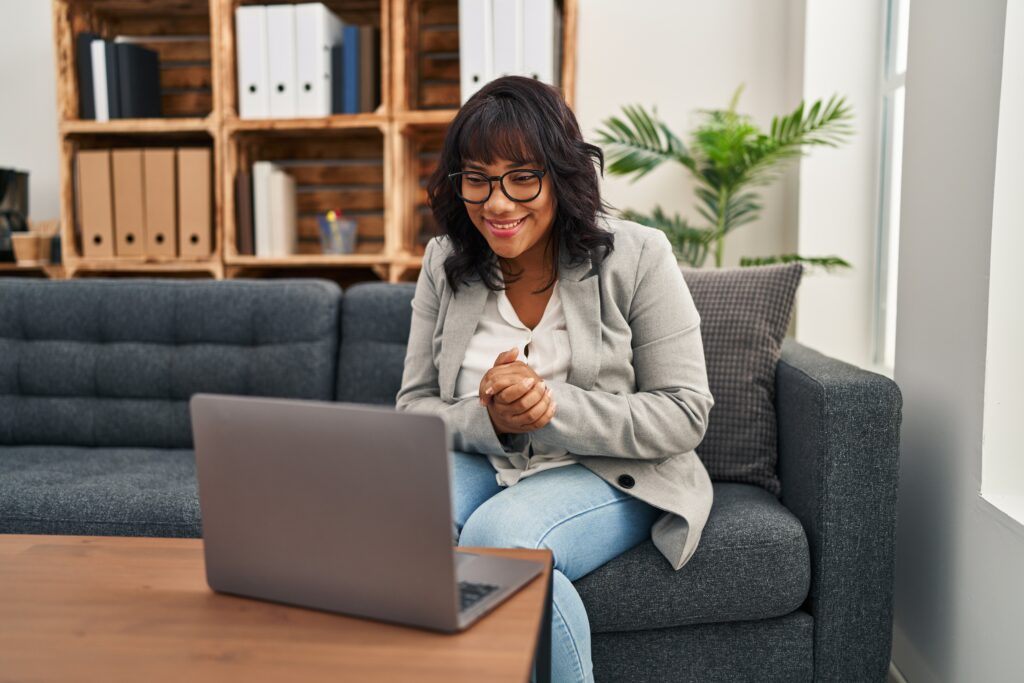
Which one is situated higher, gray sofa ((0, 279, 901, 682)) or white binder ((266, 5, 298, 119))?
white binder ((266, 5, 298, 119))

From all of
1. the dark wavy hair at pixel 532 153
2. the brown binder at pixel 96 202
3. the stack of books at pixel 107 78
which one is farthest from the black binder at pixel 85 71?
the dark wavy hair at pixel 532 153

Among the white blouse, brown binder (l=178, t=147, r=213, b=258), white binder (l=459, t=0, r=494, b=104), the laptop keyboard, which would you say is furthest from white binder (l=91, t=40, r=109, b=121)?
the laptop keyboard

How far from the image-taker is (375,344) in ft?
6.63

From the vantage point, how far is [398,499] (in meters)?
0.71

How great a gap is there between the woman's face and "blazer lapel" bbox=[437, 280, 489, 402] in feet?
0.33

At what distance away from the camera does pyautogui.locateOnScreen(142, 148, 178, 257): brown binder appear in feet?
9.25

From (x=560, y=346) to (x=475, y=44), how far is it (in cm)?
152

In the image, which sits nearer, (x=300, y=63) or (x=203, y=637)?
(x=203, y=637)

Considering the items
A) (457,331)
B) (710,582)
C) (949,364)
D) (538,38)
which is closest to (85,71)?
(538,38)

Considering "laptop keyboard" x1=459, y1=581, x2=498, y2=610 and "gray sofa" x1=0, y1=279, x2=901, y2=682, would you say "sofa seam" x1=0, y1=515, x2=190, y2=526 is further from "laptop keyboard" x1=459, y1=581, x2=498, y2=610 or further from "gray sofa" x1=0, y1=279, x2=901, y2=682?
"laptop keyboard" x1=459, y1=581, x2=498, y2=610

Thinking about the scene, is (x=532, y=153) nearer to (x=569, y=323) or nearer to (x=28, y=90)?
(x=569, y=323)

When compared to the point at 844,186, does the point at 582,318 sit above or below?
below

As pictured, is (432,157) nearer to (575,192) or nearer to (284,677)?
(575,192)

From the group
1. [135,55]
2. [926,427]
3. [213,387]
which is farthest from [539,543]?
[135,55]
